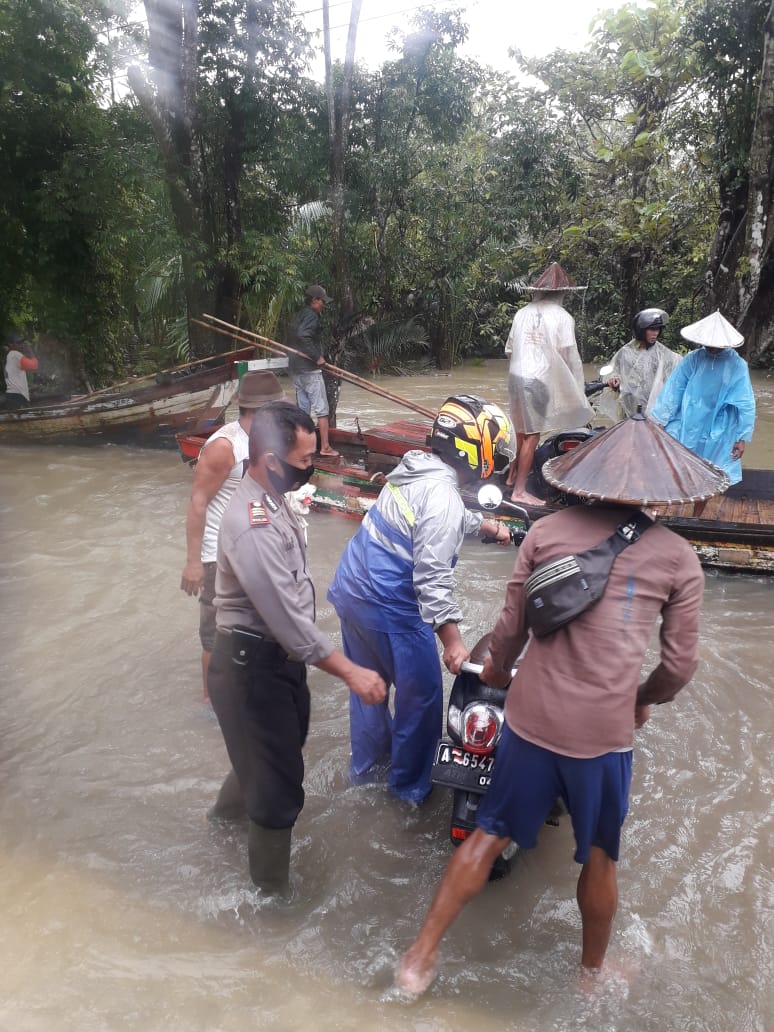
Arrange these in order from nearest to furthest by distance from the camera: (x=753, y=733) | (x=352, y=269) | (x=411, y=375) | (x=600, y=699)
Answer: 1. (x=600, y=699)
2. (x=753, y=733)
3. (x=352, y=269)
4. (x=411, y=375)

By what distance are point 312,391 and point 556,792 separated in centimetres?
650

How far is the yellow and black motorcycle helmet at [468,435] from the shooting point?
3053 mm

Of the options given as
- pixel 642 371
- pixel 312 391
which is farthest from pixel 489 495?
pixel 312 391

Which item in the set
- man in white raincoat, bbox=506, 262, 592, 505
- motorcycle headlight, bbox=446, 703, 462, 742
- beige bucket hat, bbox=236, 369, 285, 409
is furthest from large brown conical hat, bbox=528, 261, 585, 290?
motorcycle headlight, bbox=446, 703, 462, 742

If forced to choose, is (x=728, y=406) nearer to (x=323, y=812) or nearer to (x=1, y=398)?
(x=323, y=812)

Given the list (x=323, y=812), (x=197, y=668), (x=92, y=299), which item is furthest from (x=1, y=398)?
(x=323, y=812)

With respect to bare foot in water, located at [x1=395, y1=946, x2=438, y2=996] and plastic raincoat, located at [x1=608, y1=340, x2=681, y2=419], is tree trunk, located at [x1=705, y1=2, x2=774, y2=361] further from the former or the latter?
bare foot in water, located at [x1=395, y1=946, x2=438, y2=996]

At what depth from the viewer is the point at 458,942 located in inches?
109

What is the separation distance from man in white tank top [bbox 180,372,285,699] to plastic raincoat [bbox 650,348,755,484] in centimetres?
345

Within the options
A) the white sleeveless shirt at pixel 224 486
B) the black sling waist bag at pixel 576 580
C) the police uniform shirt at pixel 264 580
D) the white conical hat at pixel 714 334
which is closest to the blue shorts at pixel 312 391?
the white conical hat at pixel 714 334

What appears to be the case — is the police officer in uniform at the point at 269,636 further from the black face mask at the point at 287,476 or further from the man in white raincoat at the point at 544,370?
the man in white raincoat at the point at 544,370

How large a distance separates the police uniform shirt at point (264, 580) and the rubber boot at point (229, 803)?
1047 millimetres

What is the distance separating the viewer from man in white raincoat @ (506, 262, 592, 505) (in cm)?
625

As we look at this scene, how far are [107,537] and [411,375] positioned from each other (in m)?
12.3
